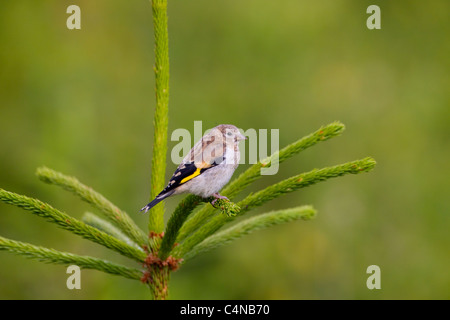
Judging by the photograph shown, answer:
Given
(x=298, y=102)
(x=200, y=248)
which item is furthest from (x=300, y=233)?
(x=200, y=248)

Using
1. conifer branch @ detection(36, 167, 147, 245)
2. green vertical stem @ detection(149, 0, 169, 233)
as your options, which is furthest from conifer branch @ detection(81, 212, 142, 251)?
green vertical stem @ detection(149, 0, 169, 233)

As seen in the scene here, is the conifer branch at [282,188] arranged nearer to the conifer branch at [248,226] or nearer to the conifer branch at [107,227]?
the conifer branch at [248,226]

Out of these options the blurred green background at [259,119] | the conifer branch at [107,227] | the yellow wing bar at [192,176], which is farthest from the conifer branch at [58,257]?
the blurred green background at [259,119]

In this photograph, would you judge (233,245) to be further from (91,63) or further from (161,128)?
(161,128)

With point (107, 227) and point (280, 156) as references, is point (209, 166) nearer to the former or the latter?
point (280, 156)

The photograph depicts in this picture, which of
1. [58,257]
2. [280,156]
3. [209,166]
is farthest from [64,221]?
[280,156]
